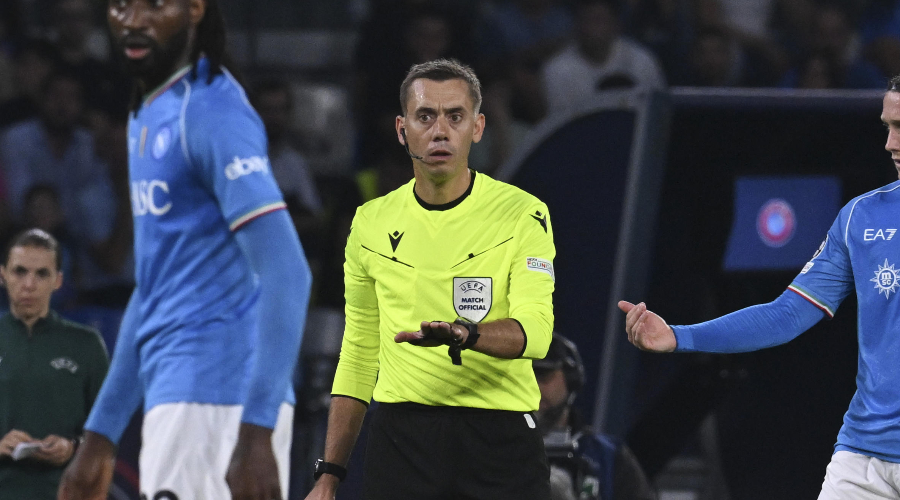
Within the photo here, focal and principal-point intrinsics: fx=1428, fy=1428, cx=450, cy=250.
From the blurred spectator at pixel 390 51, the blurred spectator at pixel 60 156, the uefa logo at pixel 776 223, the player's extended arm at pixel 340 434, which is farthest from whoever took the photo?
the blurred spectator at pixel 390 51

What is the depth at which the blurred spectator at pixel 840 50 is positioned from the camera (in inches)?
377

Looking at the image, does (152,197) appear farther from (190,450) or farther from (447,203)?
(447,203)

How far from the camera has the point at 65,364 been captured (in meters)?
5.74

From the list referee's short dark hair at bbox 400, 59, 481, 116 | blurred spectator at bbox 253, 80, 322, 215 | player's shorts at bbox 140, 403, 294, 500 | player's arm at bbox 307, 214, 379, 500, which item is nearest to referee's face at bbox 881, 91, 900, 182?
referee's short dark hair at bbox 400, 59, 481, 116

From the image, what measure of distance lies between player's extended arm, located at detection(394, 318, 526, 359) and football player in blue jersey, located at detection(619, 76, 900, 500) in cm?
66

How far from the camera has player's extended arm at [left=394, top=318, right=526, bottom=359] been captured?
2.98 m

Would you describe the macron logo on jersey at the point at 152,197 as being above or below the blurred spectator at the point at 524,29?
below

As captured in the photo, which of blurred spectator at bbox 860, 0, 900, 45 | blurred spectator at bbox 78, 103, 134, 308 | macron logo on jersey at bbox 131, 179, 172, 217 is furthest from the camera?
blurred spectator at bbox 860, 0, 900, 45

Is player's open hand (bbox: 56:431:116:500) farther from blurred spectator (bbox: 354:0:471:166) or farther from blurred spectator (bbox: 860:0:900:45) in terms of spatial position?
blurred spectator (bbox: 860:0:900:45)

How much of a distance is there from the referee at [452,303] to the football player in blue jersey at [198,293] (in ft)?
1.13

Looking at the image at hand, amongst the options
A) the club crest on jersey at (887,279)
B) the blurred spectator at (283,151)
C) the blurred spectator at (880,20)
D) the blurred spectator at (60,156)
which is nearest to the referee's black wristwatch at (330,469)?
the club crest on jersey at (887,279)

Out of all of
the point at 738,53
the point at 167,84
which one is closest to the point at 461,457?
the point at 167,84

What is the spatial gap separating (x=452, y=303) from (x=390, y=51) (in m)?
5.96

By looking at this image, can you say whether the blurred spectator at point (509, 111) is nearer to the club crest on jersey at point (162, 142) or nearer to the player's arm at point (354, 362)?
the club crest on jersey at point (162, 142)
